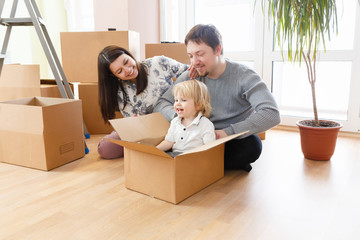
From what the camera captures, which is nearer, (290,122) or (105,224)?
(105,224)

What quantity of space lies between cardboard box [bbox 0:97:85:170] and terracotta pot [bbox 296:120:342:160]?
4.54 feet

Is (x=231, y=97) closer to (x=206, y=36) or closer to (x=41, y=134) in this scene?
(x=206, y=36)

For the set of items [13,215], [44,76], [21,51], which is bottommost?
[13,215]

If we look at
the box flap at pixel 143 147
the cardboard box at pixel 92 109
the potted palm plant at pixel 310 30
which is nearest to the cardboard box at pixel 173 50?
the cardboard box at pixel 92 109

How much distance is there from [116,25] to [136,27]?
192 mm

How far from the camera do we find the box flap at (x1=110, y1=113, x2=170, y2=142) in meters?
1.50

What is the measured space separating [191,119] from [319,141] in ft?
2.72

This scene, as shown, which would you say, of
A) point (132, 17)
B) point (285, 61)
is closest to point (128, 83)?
point (132, 17)

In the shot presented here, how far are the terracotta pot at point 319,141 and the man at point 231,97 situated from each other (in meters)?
0.39

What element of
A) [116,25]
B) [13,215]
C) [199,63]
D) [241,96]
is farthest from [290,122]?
[13,215]

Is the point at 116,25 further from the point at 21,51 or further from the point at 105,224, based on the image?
the point at 105,224

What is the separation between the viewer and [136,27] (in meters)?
3.06

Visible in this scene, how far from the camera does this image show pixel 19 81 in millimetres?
2301

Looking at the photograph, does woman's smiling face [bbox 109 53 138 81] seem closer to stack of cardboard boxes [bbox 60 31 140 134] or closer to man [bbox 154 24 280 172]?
man [bbox 154 24 280 172]
